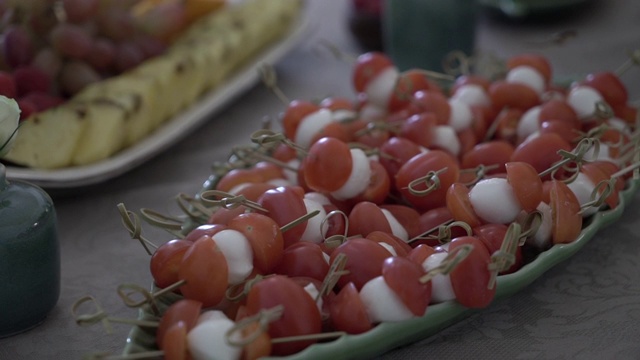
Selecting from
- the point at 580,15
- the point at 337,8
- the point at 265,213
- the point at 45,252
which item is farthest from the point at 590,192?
the point at 337,8

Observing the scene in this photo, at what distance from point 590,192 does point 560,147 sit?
6cm

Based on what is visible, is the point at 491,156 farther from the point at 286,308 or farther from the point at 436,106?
the point at 286,308

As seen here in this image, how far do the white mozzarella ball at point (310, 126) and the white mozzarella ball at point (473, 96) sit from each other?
0.15 m

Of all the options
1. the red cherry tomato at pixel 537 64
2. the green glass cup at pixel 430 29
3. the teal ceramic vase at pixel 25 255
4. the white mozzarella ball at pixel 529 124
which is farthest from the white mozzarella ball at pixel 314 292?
the green glass cup at pixel 430 29

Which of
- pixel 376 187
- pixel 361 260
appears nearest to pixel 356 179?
pixel 376 187

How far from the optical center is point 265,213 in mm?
621

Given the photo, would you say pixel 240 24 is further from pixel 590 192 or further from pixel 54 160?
pixel 590 192

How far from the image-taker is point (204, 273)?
0.55 metres

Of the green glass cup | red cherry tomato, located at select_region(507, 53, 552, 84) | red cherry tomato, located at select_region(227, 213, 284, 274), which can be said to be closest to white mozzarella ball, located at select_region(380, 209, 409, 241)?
red cherry tomato, located at select_region(227, 213, 284, 274)

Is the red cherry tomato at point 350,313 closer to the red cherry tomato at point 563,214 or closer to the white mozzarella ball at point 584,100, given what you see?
the red cherry tomato at point 563,214

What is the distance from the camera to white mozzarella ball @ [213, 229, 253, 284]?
1.86 ft

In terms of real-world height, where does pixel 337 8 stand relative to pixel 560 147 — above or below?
below

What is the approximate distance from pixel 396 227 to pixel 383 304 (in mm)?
121

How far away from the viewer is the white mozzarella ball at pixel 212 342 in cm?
50
